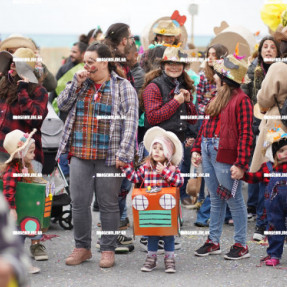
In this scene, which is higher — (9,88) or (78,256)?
(9,88)

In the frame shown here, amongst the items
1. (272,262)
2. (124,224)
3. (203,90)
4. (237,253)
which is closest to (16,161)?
(124,224)

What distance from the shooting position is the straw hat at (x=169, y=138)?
554 cm

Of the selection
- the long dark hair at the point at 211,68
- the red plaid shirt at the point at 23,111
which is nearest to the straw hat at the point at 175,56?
the long dark hair at the point at 211,68

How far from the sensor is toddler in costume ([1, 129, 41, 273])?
17.2 ft

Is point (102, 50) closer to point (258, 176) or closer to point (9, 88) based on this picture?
point (9, 88)

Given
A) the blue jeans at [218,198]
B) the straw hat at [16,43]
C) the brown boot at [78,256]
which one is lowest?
the brown boot at [78,256]

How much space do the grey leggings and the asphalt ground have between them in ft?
0.93

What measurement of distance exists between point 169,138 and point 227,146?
0.52 m

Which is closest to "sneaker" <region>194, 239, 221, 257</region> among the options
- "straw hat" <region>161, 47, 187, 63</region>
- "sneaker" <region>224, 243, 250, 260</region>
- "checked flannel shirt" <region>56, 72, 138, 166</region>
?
"sneaker" <region>224, 243, 250, 260</region>

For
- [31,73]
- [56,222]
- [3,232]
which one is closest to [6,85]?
[31,73]

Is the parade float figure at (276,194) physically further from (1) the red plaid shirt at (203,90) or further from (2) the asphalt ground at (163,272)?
(1) the red plaid shirt at (203,90)

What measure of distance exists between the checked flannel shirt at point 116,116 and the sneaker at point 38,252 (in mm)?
952

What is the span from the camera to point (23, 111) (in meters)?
5.60

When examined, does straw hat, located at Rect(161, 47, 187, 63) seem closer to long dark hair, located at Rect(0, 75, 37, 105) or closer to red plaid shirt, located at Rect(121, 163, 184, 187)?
red plaid shirt, located at Rect(121, 163, 184, 187)
